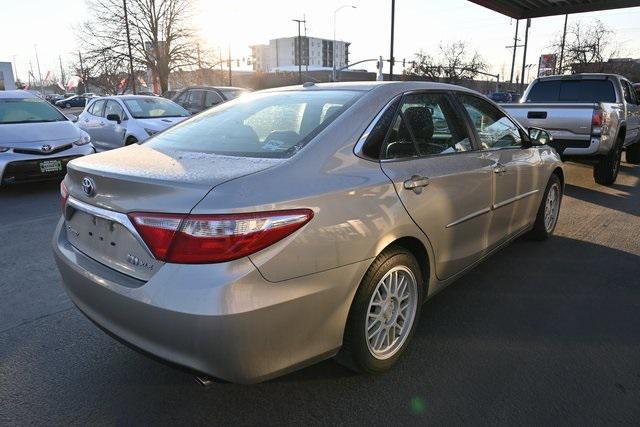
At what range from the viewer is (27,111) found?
843 centimetres

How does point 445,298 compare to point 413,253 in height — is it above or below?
below

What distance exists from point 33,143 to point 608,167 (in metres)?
9.32

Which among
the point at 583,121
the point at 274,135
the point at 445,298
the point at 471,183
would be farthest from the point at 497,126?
the point at 583,121

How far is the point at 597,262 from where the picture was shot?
4551mm

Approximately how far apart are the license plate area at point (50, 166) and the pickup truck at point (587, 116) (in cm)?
746

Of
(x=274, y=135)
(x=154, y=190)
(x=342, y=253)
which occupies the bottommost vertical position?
(x=342, y=253)

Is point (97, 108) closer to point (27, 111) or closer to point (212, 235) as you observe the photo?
point (27, 111)

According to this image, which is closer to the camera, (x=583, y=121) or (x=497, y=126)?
(x=497, y=126)

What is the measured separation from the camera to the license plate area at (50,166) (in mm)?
7379

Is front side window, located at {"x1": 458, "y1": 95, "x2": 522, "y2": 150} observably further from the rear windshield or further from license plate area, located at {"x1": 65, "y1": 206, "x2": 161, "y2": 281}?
the rear windshield

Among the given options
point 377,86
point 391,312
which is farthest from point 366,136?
point 391,312

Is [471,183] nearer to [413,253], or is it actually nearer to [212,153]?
[413,253]

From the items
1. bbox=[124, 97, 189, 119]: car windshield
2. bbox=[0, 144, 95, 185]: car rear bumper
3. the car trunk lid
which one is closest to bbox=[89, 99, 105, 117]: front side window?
bbox=[124, 97, 189, 119]: car windshield

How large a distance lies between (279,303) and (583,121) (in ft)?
24.4
